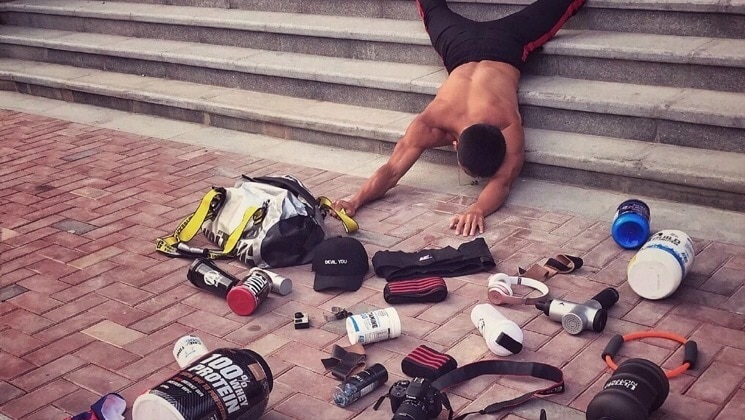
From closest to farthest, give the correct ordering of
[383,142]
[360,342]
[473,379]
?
[473,379]
[360,342]
[383,142]

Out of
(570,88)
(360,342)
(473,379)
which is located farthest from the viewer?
(570,88)

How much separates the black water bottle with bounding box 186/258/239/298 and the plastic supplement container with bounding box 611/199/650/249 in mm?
2093

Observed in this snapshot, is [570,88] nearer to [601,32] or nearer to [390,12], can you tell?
[601,32]

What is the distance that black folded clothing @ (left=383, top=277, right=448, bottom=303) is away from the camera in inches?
167

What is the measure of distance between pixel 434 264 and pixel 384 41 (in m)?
2.93

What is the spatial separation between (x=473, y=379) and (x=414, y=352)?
288 millimetres

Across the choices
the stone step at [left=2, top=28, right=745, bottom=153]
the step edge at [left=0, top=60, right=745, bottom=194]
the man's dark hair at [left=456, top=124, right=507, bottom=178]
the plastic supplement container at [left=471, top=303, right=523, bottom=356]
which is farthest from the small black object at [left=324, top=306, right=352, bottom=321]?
the stone step at [left=2, top=28, right=745, bottom=153]

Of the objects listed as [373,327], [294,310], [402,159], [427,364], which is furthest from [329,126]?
[427,364]

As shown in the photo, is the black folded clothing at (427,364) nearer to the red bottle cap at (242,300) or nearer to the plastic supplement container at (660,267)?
the red bottle cap at (242,300)

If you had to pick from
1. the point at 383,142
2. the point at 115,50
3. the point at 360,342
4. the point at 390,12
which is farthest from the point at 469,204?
the point at 115,50

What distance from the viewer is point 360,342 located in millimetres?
3879

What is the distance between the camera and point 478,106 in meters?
5.46

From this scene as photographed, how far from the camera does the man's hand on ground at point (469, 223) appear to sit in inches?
196

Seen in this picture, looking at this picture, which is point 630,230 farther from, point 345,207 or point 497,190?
point 345,207
